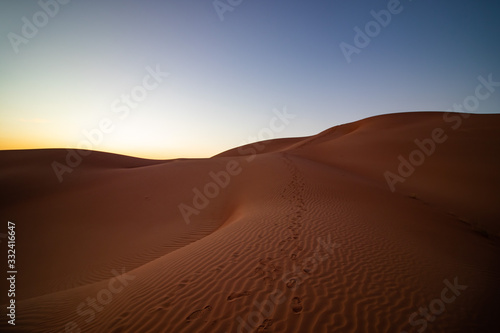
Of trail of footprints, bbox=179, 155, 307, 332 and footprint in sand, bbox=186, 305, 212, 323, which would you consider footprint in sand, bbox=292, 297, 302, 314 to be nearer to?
trail of footprints, bbox=179, 155, 307, 332

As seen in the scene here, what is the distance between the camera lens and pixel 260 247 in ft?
15.1

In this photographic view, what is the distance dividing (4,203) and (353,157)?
25.4m

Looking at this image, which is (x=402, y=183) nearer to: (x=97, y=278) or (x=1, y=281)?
(x=97, y=278)

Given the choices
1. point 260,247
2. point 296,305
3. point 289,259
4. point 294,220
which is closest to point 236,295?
point 296,305

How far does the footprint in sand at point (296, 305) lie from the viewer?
112 inches

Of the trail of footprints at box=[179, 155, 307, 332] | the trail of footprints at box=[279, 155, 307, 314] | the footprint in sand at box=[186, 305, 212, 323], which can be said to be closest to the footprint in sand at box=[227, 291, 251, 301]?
the trail of footprints at box=[179, 155, 307, 332]

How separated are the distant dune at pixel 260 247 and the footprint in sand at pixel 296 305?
0.07ft

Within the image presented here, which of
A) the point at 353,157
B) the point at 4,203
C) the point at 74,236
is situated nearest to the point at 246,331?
the point at 74,236

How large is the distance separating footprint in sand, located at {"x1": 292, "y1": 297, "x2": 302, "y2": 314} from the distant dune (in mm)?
22

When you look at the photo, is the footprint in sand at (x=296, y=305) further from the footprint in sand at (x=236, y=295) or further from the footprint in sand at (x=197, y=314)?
the footprint in sand at (x=197, y=314)

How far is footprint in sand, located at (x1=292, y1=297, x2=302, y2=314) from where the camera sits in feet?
9.32

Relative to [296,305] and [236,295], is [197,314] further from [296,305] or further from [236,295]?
[296,305]

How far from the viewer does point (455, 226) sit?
718 cm

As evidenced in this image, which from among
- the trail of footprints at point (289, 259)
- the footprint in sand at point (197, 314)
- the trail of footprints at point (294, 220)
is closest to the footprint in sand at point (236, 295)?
the trail of footprints at point (289, 259)
